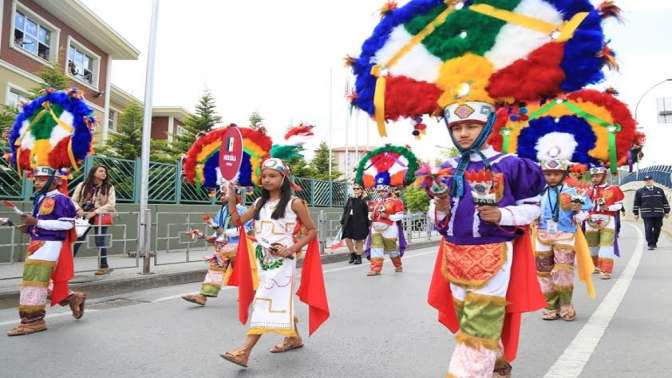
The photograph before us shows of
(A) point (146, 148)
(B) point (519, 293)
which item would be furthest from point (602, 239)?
(A) point (146, 148)

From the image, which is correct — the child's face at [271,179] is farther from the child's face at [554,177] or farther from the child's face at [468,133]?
the child's face at [554,177]

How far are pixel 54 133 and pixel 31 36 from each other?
51.7 feet

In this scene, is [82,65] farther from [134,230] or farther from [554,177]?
[554,177]

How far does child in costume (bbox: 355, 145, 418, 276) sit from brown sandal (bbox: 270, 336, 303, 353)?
559 cm

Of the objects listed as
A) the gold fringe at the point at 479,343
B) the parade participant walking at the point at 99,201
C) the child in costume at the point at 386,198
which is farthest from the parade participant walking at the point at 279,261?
the child in costume at the point at 386,198

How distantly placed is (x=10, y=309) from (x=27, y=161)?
211cm

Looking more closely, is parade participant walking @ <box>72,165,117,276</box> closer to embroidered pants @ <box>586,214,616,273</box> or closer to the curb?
the curb

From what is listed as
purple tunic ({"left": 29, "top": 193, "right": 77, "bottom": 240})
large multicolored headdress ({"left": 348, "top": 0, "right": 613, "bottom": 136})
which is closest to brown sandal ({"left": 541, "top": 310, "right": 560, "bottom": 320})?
large multicolored headdress ({"left": 348, "top": 0, "right": 613, "bottom": 136})

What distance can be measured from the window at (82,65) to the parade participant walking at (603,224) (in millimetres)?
19212

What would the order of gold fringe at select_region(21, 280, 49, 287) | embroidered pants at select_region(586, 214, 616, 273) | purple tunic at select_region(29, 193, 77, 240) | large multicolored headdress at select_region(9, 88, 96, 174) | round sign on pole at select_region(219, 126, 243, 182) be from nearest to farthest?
round sign on pole at select_region(219, 126, 243, 182) → gold fringe at select_region(21, 280, 49, 287) → purple tunic at select_region(29, 193, 77, 240) → large multicolored headdress at select_region(9, 88, 96, 174) → embroidered pants at select_region(586, 214, 616, 273)

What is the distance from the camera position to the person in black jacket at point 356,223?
41.8 feet

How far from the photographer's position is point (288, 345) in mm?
4715

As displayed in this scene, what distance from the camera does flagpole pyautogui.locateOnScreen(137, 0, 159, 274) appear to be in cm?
923

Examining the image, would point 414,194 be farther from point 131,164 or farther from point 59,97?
point 59,97
